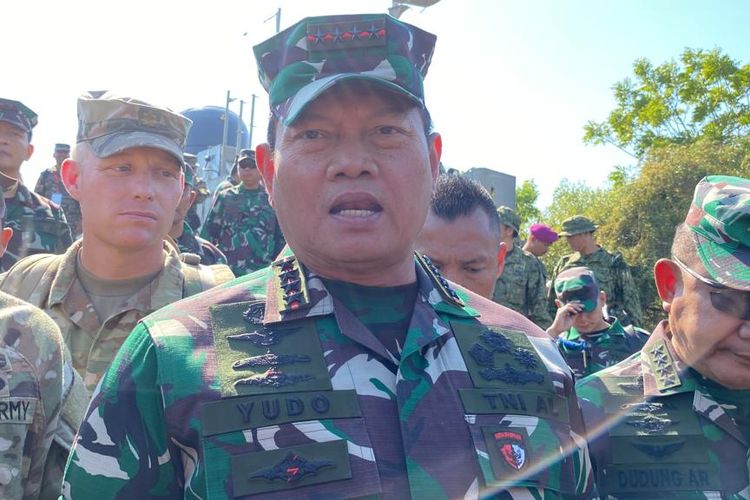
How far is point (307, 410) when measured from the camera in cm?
162

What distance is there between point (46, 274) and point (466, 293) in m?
2.06

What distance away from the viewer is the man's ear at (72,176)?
3385 mm

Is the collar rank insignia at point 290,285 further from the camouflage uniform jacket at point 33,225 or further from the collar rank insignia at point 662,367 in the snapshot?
the camouflage uniform jacket at point 33,225

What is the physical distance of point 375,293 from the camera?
6.15 feet

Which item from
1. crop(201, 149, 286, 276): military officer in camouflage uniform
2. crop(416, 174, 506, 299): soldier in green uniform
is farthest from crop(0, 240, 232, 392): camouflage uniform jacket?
crop(201, 149, 286, 276): military officer in camouflage uniform

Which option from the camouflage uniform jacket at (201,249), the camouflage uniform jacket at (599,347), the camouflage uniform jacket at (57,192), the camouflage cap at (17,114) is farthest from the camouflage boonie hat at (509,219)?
the camouflage uniform jacket at (57,192)

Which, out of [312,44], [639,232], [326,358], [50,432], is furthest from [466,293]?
[639,232]

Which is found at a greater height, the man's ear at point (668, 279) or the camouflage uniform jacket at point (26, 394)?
the man's ear at point (668, 279)

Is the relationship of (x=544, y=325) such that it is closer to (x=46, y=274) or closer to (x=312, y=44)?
(x=46, y=274)

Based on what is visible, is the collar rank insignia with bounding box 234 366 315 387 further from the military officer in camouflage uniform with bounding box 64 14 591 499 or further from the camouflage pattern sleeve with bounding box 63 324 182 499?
Answer: the camouflage pattern sleeve with bounding box 63 324 182 499

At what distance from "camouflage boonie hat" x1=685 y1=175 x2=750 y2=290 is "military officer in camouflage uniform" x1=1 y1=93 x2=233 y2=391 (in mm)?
2049

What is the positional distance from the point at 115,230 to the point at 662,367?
220 cm

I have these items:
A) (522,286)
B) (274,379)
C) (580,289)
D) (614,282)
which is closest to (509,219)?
(522,286)

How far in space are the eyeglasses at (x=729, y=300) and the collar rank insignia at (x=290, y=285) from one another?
4.21ft
